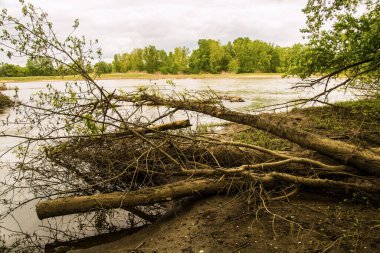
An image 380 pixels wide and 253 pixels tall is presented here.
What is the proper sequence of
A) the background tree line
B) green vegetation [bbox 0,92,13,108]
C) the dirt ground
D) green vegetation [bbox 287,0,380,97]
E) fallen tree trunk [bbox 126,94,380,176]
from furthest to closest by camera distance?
the background tree line
green vegetation [bbox 287,0,380,97]
green vegetation [bbox 0,92,13,108]
fallen tree trunk [bbox 126,94,380,176]
the dirt ground

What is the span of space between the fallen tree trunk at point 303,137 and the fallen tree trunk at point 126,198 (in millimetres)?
1213

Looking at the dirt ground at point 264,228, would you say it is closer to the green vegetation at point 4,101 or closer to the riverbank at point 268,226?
the riverbank at point 268,226

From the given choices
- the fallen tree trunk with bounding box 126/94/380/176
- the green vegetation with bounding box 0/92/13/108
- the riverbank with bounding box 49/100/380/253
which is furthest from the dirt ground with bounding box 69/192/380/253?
the green vegetation with bounding box 0/92/13/108

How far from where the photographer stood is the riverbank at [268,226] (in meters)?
3.47

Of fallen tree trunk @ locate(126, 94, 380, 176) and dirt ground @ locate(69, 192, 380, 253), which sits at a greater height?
fallen tree trunk @ locate(126, 94, 380, 176)

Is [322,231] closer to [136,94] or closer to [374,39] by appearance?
[136,94]

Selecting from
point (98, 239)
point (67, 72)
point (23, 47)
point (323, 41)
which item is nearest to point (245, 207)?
point (98, 239)

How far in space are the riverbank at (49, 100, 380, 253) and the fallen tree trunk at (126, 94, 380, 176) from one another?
1.08 ft

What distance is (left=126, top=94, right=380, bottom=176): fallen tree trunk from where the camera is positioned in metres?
4.25

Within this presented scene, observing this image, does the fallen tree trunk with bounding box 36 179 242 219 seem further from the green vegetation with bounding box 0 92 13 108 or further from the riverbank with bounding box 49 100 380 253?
the green vegetation with bounding box 0 92 13 108

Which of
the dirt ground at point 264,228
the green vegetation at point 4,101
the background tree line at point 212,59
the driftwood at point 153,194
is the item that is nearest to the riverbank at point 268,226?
the dirt ground at point 264,228

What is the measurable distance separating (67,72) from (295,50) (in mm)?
8314

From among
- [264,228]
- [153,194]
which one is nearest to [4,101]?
[153,194]

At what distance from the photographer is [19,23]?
4.10 meters
